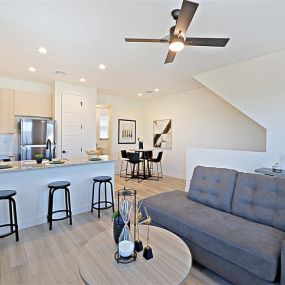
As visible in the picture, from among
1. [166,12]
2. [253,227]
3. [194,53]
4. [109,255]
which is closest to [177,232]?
[253,227]

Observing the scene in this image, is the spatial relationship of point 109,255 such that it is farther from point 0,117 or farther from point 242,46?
point 0,117

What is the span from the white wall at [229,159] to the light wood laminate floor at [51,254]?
A: 7.96 ft

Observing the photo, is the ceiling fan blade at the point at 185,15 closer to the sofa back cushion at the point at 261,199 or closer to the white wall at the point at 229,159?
the sofa back cushion at the point at 261,199

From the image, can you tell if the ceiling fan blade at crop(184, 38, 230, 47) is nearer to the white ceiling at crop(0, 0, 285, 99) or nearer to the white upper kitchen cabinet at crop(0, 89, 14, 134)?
the white ceiling at crop(0, 0, 285, 99)

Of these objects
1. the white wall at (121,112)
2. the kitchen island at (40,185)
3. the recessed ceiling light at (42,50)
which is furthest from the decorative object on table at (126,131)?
the recessed ceiling light at (42,50)

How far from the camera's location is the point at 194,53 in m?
3.46

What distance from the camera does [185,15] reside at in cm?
184

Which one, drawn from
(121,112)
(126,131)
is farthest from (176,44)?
(126,131)

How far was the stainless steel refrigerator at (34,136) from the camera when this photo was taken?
4680 mm

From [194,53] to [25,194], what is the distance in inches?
146

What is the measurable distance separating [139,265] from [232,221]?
3.79ft

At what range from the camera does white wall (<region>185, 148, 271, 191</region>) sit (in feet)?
11.9

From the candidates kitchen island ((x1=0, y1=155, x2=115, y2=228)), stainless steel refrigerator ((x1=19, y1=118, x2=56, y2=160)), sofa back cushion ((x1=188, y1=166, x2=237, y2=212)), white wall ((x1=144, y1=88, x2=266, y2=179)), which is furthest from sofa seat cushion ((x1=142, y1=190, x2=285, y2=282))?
stainless steel refrigerator ((x1=19, y1=118, x2=56, y2=160))

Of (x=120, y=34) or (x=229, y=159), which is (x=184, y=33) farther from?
(x=229, y=159)
